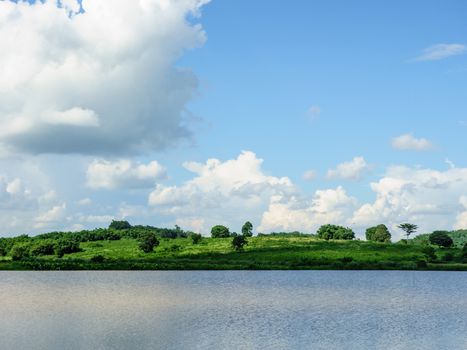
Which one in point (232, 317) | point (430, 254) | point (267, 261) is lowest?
point (232, 317)

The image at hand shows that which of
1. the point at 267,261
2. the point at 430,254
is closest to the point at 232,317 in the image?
the point at 267,261

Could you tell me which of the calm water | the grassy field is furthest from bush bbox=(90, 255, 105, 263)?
the calm water

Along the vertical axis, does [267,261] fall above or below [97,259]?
below

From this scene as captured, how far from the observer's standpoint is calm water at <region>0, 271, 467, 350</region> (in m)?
49.8

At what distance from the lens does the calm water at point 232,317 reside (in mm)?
49750

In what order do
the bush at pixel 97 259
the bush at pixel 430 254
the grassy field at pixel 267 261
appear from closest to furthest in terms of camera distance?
the grassy field at pixel 267 261
the bush at pixel 430 254
the bush at pixel 97 259

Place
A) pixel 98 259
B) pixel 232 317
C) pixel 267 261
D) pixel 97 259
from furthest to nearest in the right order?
pixel 98 259, pixel 97 259, pixel 267 261, pixel 232 317

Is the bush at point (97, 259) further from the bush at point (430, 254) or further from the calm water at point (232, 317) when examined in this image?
the bush at point (430, 254)

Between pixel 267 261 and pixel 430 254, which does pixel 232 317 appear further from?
pixel 430 254

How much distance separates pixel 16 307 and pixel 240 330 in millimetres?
36882

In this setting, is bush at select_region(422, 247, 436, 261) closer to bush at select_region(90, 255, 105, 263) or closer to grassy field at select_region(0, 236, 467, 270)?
grassy field at select_region(0, 236, 467, 270)

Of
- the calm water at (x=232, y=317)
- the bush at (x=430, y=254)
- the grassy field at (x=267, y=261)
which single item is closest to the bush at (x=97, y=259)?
the grassy field at (x=267, y=261)

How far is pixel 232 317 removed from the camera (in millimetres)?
66062

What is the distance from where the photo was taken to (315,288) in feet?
359
